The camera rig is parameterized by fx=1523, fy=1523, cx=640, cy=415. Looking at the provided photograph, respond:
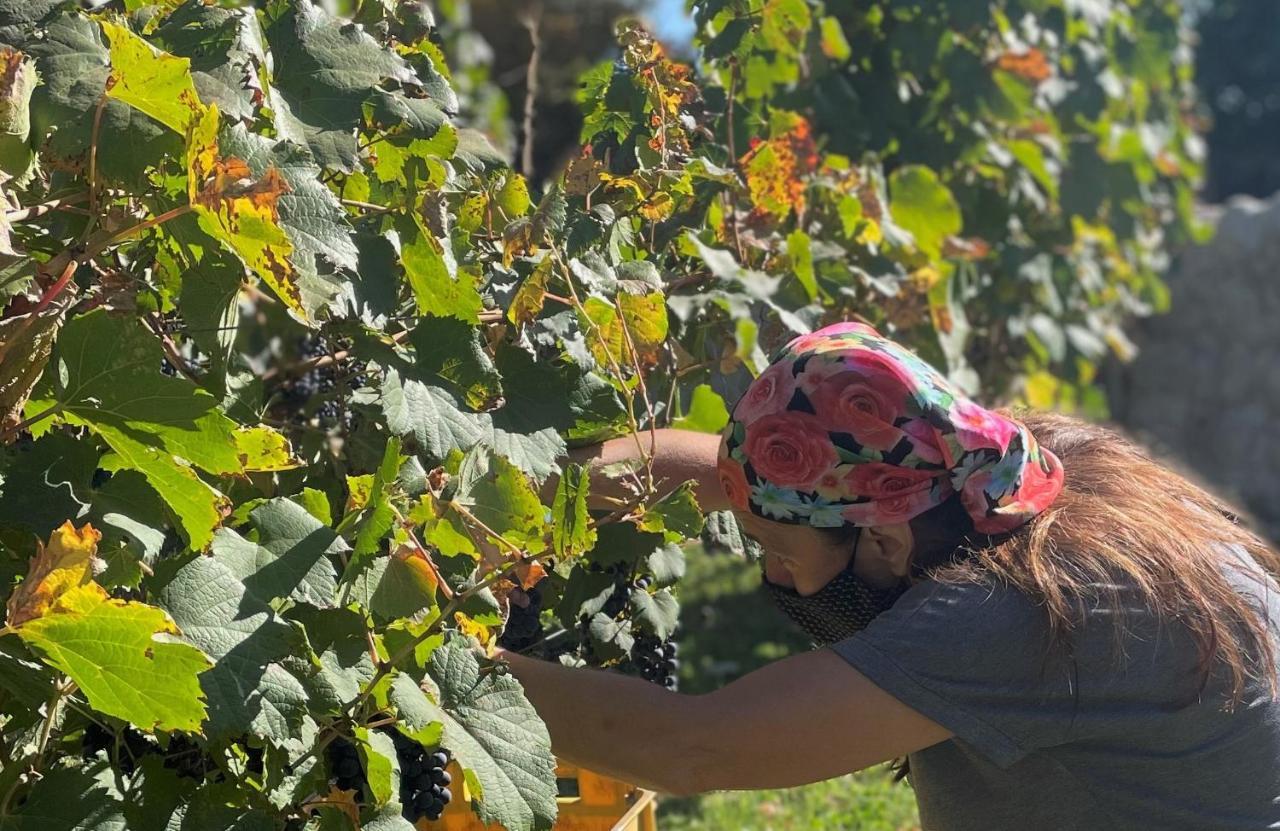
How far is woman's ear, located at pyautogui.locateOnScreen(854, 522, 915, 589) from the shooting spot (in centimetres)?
183

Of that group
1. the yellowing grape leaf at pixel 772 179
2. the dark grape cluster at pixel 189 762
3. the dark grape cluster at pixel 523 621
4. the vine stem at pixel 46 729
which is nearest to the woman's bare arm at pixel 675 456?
the dark grape cluster at pixel 523 621

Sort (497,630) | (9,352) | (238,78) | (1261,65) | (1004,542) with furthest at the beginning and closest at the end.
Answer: (1261,65), (1004,542), (497,630), (238,78), (9,352)

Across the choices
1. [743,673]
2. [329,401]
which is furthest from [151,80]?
[743,673]

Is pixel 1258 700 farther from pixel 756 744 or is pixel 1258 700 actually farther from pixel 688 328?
pixel 688 328

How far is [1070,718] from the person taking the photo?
1780 mm

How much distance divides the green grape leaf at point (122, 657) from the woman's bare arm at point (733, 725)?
0.55 metres

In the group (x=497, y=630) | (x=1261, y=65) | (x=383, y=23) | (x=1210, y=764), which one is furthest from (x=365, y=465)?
(x=1261, y=65)

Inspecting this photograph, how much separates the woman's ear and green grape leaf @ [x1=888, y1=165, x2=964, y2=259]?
1.69 m

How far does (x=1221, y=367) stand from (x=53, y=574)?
28.1 ft

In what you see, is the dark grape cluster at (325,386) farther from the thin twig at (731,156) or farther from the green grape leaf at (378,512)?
the thin twig at (731,156)

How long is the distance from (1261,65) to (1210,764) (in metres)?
14.9

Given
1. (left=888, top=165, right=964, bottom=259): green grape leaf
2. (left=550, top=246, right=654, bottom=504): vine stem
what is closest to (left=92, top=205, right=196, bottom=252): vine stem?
(left=550, top=246, right=654, bottom=504): vine stem

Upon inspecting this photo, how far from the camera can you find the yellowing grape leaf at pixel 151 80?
4.37ft

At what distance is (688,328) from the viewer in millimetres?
2312
